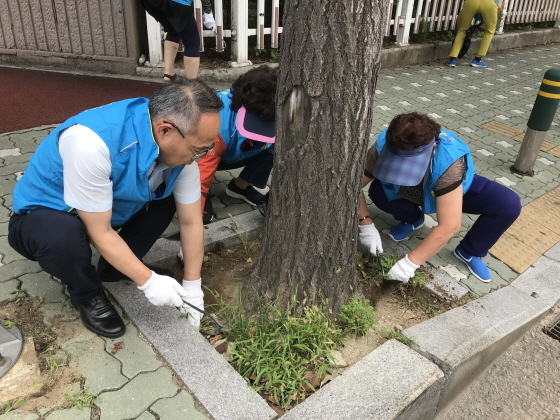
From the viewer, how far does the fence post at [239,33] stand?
5.65 metres

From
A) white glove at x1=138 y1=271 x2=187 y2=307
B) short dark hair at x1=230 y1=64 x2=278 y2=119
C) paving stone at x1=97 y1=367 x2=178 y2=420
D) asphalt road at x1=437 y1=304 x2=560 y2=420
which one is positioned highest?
short dark hair at x1=230 y1=64 x2=278 y2=119

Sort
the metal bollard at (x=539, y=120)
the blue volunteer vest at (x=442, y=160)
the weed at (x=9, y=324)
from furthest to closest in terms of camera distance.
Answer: the metal bollard at (x=539, y=120), the blue volunteer vest at (x=442, y=160), the weed at (x=9, y=324)

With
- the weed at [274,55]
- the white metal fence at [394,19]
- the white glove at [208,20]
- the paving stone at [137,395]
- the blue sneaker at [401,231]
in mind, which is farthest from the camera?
the weed at [274,55]

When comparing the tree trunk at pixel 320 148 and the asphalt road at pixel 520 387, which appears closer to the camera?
the tree trunk at pixel 320 148

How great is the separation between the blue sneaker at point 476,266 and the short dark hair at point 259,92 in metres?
1.49

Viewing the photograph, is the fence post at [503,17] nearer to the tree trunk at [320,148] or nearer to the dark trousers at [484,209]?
the dark trousers at [484,209]

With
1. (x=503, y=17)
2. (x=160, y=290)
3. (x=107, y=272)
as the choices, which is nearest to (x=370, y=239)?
(x=160, y=290)

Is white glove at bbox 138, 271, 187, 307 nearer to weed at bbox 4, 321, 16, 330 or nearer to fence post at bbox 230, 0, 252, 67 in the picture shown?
weed at bbox 4, 321, 16, 330

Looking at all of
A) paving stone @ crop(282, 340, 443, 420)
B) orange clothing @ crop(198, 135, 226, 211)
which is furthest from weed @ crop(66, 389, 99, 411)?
orange clothing @ crop(198, 135, 226, 211)

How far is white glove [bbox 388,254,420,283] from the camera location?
8.16 ft

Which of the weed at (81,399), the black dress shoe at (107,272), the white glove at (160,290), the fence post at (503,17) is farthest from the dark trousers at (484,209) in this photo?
the fence post at (503,17)

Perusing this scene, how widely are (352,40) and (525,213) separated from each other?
2.57 metres

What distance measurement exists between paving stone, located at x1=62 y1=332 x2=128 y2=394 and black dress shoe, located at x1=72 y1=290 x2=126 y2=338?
0.14 feet

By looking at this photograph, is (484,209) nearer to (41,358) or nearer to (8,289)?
(41,358)
